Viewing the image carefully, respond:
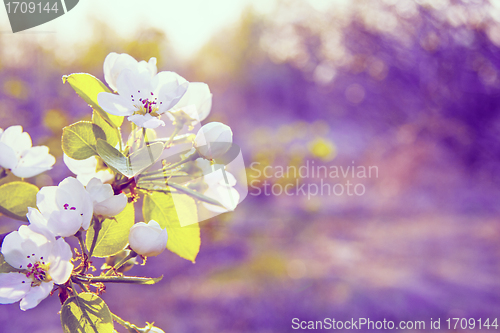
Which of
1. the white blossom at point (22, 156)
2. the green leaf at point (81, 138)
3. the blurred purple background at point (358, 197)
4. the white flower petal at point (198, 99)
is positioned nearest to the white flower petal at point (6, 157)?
the white blossom at point (22, 156)

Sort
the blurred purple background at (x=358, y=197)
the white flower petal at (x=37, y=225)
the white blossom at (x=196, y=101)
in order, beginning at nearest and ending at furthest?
1. the white flower petal at (x=37, y=225)
2. the white blossom at (x=196, y=101)
3. the blurred purple background at (x=358, y=197)

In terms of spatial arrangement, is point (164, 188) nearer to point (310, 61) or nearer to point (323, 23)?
point (323, 23)

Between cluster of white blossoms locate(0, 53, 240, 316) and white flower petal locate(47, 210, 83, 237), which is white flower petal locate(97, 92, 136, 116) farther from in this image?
white flower petal locate(47, 210, 83, 237)

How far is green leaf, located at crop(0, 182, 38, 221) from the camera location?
0.40m

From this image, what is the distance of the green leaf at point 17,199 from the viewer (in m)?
0.40

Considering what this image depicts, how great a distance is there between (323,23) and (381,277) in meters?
2.69

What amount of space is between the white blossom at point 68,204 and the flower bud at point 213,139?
5.2 inches

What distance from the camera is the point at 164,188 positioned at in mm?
418

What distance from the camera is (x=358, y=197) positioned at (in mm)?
4734

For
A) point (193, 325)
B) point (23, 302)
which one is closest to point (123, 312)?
point (193, 325)

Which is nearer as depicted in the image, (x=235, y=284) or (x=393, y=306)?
(x=393, y=306)

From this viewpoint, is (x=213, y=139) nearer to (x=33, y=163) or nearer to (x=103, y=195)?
(x=103, y=195)

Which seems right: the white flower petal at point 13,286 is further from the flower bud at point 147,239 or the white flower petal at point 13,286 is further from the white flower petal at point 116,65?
the white flower petal at point 116,65

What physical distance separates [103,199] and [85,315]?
119 mm
